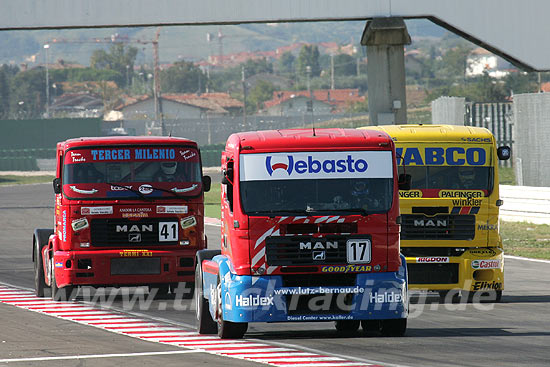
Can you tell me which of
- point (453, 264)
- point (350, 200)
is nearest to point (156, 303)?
point (453, 264)

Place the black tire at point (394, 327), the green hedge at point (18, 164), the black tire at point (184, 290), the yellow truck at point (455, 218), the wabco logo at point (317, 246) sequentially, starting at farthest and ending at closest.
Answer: the green hedge at point (18, 164), the black tire at point (184, 290), the yellow truck at point (455, 218), the black tire at point (394, 327), the wabco logo at point (317, 246)

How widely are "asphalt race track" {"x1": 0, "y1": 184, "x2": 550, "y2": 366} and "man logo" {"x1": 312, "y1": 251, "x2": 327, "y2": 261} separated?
0.94 metres

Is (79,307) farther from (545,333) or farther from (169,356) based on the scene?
(545,333)

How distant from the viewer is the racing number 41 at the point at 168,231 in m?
17.1

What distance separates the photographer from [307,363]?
11117 millimetres

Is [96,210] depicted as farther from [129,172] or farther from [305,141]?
[305,141]

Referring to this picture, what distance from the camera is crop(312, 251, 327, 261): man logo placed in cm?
1259

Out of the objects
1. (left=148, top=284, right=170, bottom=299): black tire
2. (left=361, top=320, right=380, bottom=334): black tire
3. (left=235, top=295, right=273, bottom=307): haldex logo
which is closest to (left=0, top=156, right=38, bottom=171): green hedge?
(left=148, top=284, right=170, bottom=299): black tire

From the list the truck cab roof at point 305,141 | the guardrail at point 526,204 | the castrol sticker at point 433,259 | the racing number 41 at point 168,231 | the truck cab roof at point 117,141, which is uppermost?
the truck cab roof at point 305,141

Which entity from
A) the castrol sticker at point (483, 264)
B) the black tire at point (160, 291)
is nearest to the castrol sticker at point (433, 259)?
the castrol sticker at point (483, 264)

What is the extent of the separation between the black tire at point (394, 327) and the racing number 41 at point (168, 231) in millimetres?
4894

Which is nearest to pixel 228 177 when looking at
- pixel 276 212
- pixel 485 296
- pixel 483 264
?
pixel 276 212

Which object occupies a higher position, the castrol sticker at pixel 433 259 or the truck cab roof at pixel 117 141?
the truck cab roof at pixel 117 141

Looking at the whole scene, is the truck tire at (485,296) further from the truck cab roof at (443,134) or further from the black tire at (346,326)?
the black tire at (346,326)
